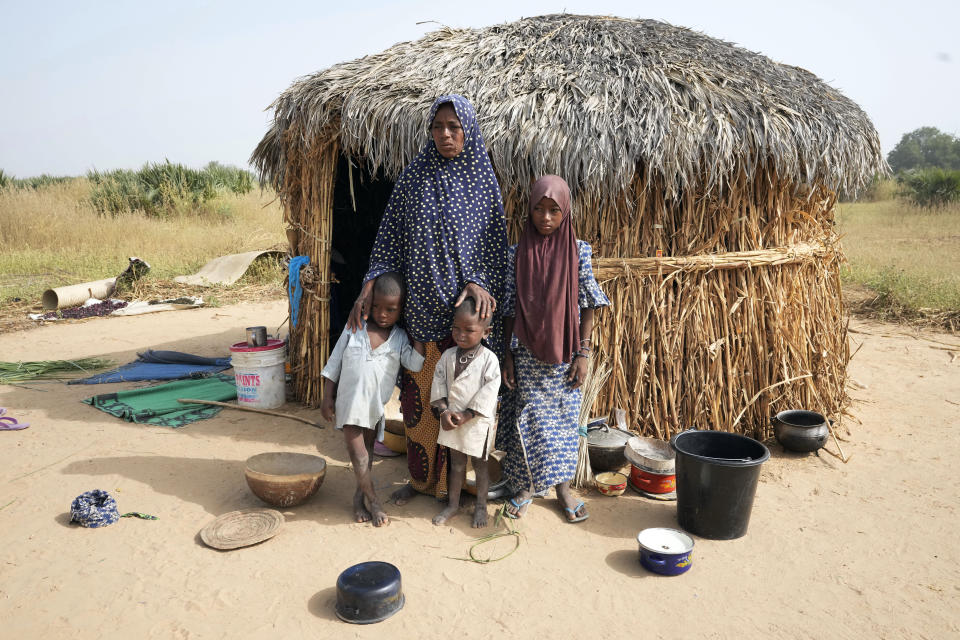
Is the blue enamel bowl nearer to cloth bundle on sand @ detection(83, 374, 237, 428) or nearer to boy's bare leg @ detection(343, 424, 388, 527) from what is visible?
boy's bare leg @ detection(343, 424, 388, 527)

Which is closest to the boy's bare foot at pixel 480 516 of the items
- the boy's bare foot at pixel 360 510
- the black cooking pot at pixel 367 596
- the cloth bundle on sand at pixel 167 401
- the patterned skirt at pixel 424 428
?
the patterned skirt at pixel 424 428

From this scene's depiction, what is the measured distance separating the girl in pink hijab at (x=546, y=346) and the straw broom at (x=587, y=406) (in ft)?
1.13

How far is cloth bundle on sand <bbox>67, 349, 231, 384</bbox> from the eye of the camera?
206 inches

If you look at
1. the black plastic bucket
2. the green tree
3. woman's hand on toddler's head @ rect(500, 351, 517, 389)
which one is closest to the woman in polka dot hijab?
woman's hand on toddler's head @ rect(500, 351, 517, 389)

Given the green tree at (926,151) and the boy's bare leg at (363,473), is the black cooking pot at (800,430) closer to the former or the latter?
the boy's bare leg at (363,473)

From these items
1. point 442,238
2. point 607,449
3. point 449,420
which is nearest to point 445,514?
point 449,420

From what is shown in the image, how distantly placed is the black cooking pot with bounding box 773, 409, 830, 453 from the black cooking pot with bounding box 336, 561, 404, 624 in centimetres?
269

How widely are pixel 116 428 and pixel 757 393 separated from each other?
4151 millimetres

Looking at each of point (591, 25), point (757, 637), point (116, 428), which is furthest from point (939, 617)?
point (116, 428)

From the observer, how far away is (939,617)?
7.59 feet

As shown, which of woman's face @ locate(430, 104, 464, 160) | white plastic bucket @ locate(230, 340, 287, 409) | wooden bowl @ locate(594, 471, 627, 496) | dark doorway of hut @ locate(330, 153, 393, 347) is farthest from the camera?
dark doorway of hut @ locate(330, 153, 393, 347)

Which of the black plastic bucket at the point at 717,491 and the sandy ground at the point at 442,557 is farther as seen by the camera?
the black plastic bucket at the point at 717,491

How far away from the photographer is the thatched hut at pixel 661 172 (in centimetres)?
358

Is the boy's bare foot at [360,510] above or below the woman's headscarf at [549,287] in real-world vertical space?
below
